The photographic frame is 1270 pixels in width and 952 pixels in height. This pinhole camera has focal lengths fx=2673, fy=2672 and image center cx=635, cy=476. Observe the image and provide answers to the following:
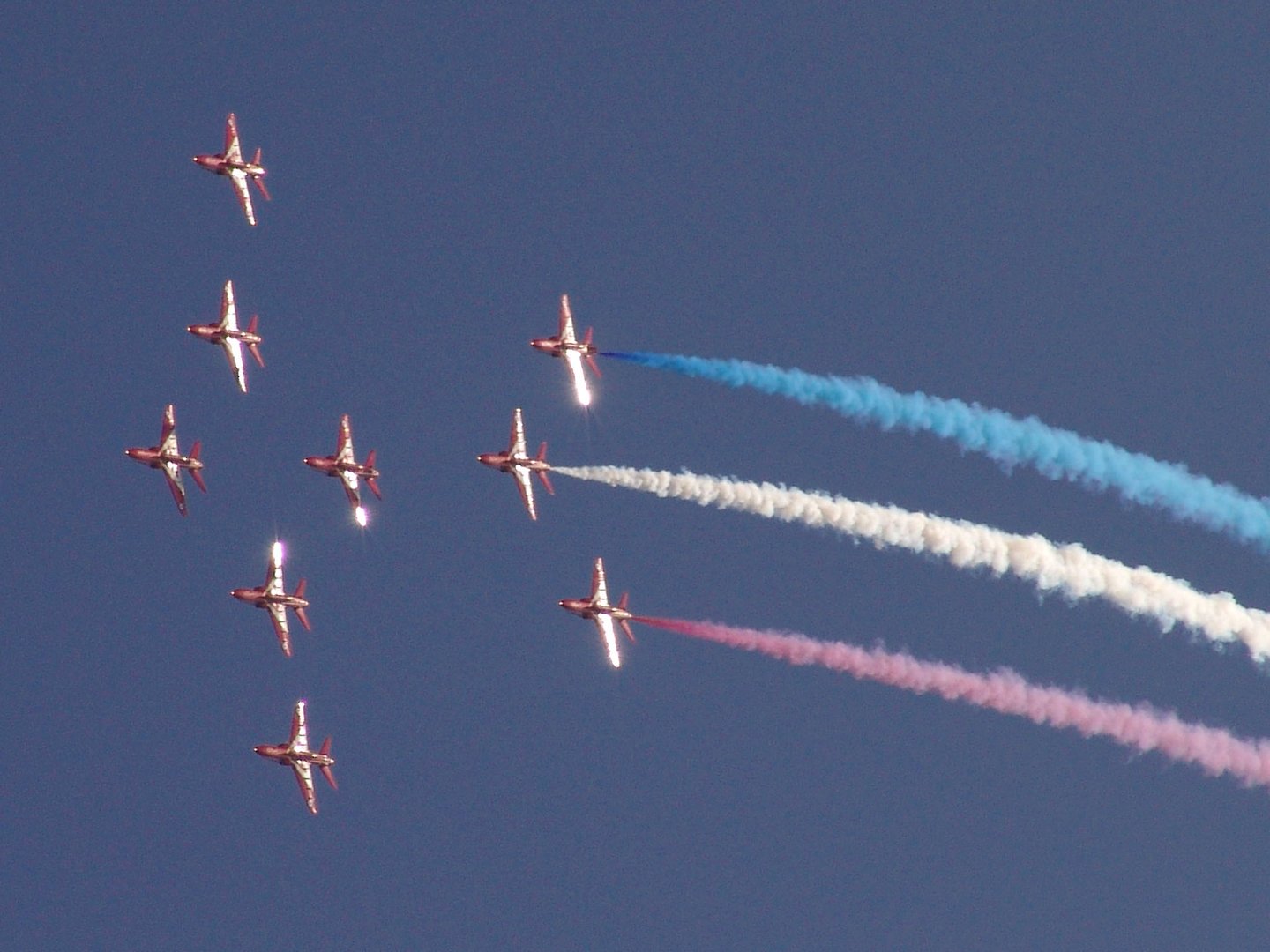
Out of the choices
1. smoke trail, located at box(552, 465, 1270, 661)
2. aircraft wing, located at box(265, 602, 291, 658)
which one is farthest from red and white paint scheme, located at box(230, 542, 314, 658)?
smoke trail, located at box(552, 465, 1270, 661)

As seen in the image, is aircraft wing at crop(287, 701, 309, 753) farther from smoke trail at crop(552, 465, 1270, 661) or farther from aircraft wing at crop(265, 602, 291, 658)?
smoke trail at crop(552, 465, 1270, 661)

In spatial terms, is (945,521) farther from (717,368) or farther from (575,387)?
(575,387)

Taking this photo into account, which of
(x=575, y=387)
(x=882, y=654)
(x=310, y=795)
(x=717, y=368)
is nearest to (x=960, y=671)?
(x=882, y=654)

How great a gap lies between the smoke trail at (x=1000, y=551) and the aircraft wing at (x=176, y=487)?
70.5ft

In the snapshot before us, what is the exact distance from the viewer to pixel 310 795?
383 feet

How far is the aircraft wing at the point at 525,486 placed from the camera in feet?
377

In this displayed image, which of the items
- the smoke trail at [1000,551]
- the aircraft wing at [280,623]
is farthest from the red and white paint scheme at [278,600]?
the smoke trail at [1000,551]

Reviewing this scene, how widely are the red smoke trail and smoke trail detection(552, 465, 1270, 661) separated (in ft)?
11.8

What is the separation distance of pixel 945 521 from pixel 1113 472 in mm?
6561

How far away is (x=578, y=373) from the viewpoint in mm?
114750

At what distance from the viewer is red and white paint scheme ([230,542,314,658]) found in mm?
115938

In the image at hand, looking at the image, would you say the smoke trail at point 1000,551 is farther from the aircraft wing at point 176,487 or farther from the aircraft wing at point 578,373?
the aircraft wing at point 176,487

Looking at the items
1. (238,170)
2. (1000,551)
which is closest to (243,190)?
(238,170)

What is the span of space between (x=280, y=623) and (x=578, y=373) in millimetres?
16957
